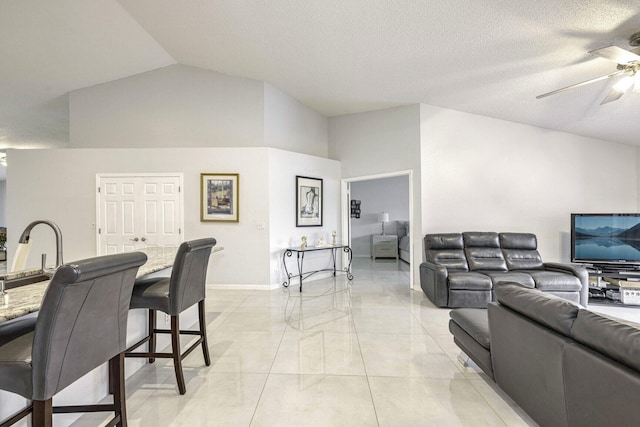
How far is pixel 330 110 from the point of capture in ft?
20.9

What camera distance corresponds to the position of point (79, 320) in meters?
1.31

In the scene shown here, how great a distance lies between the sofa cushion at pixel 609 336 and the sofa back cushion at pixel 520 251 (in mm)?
3616

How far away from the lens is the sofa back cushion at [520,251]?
4715 millimetres

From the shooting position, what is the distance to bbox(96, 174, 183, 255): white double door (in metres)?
5.36

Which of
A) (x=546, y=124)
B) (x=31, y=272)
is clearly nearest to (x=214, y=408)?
(x=31, y=272)

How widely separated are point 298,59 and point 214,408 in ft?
13.7

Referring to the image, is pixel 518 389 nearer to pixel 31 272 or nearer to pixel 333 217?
pixel 31 272

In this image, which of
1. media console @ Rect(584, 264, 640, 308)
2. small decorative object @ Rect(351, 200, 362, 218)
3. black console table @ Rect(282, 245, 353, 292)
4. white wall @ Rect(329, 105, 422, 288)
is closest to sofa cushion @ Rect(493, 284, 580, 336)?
white wall @ Rect(329, 105, 422, 288)

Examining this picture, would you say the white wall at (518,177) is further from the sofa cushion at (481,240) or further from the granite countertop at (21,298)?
the granite countertop at (21,298)

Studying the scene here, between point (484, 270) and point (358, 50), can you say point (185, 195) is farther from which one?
point (484, 270)

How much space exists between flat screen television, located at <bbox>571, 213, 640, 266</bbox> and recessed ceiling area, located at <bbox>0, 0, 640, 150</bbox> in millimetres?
1391

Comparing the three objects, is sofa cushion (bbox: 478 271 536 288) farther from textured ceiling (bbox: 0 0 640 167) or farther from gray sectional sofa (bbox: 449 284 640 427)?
textured ceiling (bbox: 0 0 640 167)

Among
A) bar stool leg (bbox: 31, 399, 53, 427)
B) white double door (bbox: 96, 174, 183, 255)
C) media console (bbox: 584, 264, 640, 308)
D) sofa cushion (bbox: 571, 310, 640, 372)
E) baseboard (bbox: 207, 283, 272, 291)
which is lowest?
baseboard (bbox: 207, 283, 272, 291)

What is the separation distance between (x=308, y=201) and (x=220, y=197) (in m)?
1.60
